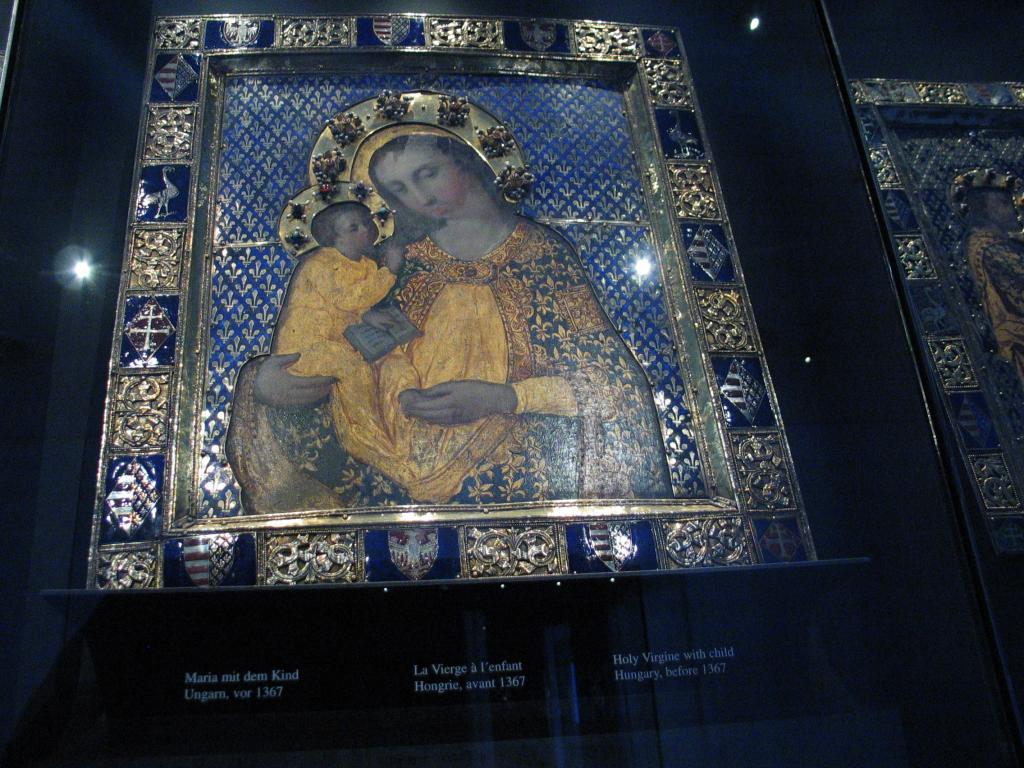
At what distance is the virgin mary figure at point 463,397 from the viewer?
335 centimetres

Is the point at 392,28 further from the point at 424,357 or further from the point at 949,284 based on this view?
the point at 949,284

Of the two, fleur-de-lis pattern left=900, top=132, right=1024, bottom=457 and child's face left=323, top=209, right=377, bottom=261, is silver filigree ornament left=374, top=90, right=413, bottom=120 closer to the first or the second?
child's face left=323, top=209, right=377, bottom=261

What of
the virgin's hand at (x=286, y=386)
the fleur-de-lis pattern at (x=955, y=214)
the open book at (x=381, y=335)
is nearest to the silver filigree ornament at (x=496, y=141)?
the open book at (x=381, y=335)

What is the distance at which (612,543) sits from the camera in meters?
3.28

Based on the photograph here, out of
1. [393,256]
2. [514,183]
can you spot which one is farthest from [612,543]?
[514,183]

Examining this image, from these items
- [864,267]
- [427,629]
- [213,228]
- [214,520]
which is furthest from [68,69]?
[864,267]

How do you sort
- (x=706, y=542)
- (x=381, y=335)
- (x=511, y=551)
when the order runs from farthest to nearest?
1. (x=381, y=335)
2. (x=706, y=542)
3. (x=511, y=551)

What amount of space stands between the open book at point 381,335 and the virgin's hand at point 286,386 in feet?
0.68

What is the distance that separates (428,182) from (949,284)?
262 centimetres

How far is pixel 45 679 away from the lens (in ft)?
8.96

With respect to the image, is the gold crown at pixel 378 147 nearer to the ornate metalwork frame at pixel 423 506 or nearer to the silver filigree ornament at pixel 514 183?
the silver filigree ornament at pixel 514 183

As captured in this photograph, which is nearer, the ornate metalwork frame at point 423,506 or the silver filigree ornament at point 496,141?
the ornate metalwork frame at point 423,506

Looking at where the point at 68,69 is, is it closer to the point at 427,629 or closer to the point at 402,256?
the point at 402,256

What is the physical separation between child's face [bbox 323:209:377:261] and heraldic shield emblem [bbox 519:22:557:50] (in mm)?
1461
